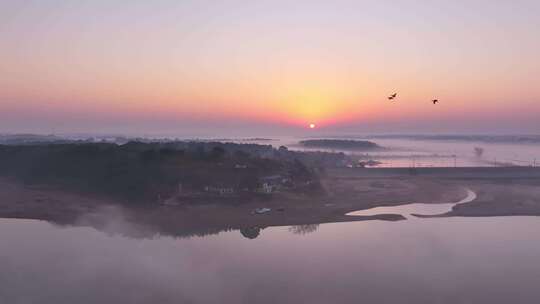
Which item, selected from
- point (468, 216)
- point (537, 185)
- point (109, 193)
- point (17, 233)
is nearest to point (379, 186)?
point (468, 216)

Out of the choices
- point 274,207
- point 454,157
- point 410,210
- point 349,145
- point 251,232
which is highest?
point 349,145

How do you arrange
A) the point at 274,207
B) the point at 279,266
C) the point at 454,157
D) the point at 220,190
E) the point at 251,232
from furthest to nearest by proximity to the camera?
the point at 454,157 → the point at 220,190 → the point at 274,207 → the point at 251,232 → the point at 279,266

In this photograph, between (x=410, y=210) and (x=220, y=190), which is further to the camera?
(x=220, y=190)

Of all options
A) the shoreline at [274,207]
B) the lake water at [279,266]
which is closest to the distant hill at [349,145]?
the shoreline at [274,207]

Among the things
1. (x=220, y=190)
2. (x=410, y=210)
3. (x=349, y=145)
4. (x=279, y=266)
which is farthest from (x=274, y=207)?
(x=349, y=145)

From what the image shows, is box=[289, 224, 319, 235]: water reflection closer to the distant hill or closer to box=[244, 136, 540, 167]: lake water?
box=[244, 136, 540, 167]: lake water

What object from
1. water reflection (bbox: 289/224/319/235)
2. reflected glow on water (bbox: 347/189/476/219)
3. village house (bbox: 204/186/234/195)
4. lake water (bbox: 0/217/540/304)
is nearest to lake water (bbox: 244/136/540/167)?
reflected glow on water (bbox: 347/189/476/219)

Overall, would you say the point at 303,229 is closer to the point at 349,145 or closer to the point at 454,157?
the point at 454,157

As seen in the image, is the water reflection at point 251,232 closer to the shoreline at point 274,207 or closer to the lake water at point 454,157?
the shoreline at point 274,207

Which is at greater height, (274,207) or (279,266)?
(274,207)
